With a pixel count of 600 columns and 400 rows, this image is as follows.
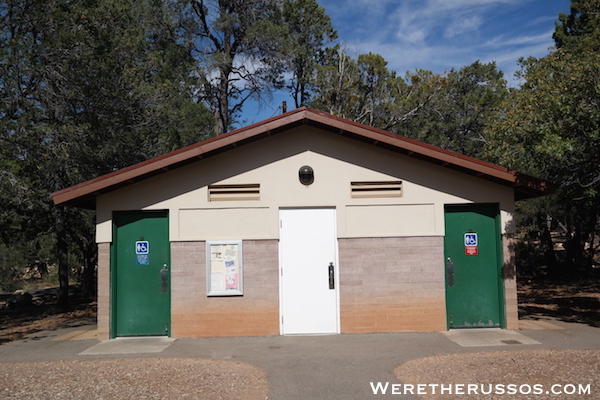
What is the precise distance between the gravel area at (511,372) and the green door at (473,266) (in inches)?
77.3

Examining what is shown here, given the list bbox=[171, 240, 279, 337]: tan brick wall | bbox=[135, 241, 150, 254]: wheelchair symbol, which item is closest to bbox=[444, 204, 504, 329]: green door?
bbox=[171, 240, 279, 337]: tan brick wall

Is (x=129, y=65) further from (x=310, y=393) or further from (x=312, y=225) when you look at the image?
(x=310, y=393)

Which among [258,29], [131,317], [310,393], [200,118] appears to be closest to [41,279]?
[200,118]

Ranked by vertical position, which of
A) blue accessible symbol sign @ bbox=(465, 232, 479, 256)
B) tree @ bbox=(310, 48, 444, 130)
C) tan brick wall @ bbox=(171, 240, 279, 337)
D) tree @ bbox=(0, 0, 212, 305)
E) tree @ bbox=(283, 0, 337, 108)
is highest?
tree @ bbox=(283, 0, 337, 108)

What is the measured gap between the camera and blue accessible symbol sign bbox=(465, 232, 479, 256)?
10.2m

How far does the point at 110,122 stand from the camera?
1516 centimetres

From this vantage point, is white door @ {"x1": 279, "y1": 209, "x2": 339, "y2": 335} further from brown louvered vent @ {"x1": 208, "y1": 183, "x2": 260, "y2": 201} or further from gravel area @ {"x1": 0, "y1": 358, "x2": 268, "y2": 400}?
gravel area @ {"x1": 0, "y1": 358, "x2": 268, "y2": 400}

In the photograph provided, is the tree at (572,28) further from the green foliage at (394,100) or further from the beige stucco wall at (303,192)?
the beige stucco wall at (303,192)

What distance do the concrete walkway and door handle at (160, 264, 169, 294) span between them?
915 millimetres

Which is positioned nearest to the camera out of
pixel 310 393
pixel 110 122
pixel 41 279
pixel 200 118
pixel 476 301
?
pixel 310 393

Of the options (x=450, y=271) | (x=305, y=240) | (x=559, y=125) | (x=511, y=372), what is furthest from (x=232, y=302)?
(x=559, y=125)

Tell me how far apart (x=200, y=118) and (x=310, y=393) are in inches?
705

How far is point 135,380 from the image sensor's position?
7.09 meters

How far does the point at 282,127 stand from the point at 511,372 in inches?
224
